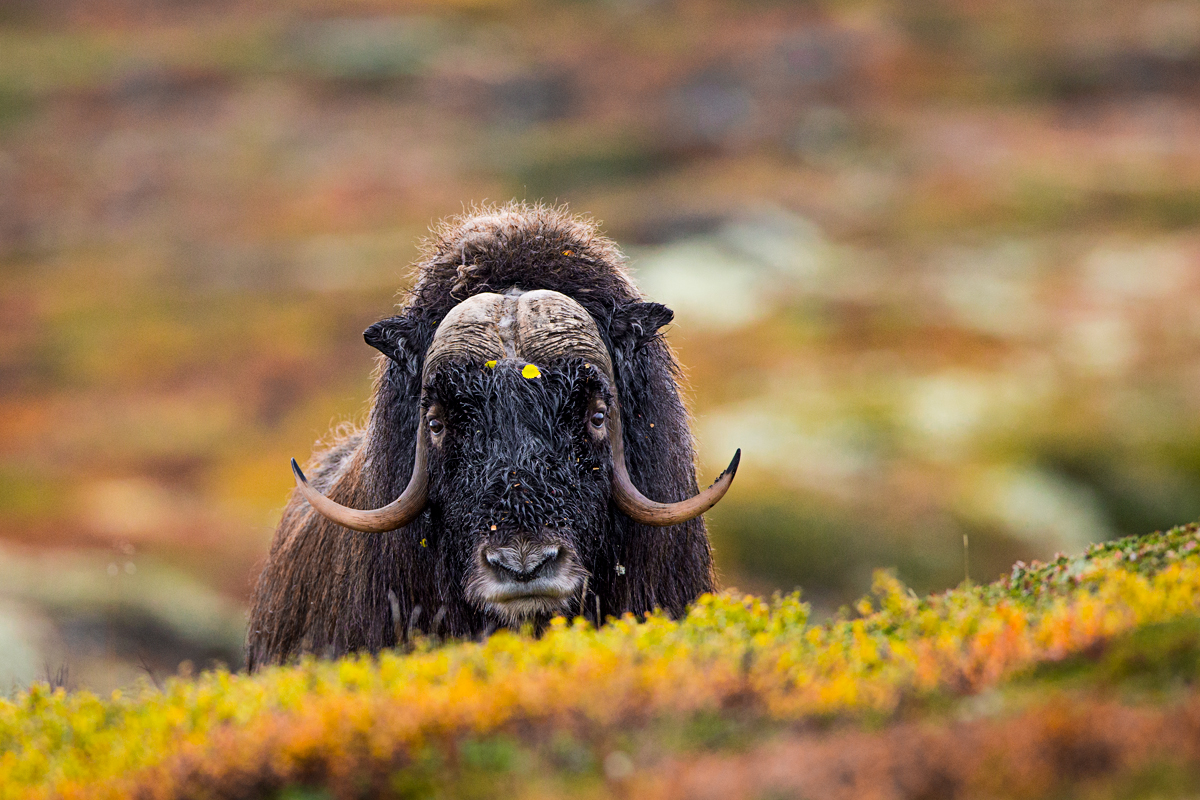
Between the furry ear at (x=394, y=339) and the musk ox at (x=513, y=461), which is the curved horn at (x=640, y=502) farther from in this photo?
the furry ear at (x=394, y=339)

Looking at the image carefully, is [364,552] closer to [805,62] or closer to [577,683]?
[577,683]

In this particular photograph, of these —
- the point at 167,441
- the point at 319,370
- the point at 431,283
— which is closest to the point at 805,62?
the point at 319,370

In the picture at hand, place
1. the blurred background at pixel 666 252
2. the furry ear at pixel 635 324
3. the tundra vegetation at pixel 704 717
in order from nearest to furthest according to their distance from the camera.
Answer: the tundra vegetation at pixel 704 717
the furry ear at pixel 635 324
the blurred background at pixel 666 252

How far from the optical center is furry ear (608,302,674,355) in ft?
21.7

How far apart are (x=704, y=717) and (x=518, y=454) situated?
2.28m

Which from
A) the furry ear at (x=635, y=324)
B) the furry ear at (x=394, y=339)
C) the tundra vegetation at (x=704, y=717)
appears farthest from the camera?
the furry ear at (x=635, y=324)

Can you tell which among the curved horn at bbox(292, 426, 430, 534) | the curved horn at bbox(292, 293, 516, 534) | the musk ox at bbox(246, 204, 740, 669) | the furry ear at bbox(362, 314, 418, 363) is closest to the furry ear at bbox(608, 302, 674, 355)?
the musk ox at bbox(246, 204, 740, 669)

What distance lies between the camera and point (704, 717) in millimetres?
3742

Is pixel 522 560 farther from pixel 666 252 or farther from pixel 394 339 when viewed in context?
pixel 666 252

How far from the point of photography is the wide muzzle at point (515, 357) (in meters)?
6.04

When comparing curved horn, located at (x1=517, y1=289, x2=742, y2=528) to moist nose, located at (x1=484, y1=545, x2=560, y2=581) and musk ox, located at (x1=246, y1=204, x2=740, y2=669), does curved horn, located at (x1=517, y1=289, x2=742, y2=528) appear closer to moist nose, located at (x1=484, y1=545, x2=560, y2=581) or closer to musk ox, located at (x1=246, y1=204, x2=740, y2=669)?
musk ox, located at (x1=246, y1=204, x2=740, y2=669)

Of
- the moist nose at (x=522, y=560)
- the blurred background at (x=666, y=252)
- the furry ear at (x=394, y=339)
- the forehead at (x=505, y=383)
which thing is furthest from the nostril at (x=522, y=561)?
the blurred background at (x=666, y=252)

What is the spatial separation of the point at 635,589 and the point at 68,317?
4684 cm

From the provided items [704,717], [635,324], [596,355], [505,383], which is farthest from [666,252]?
[704,717]
